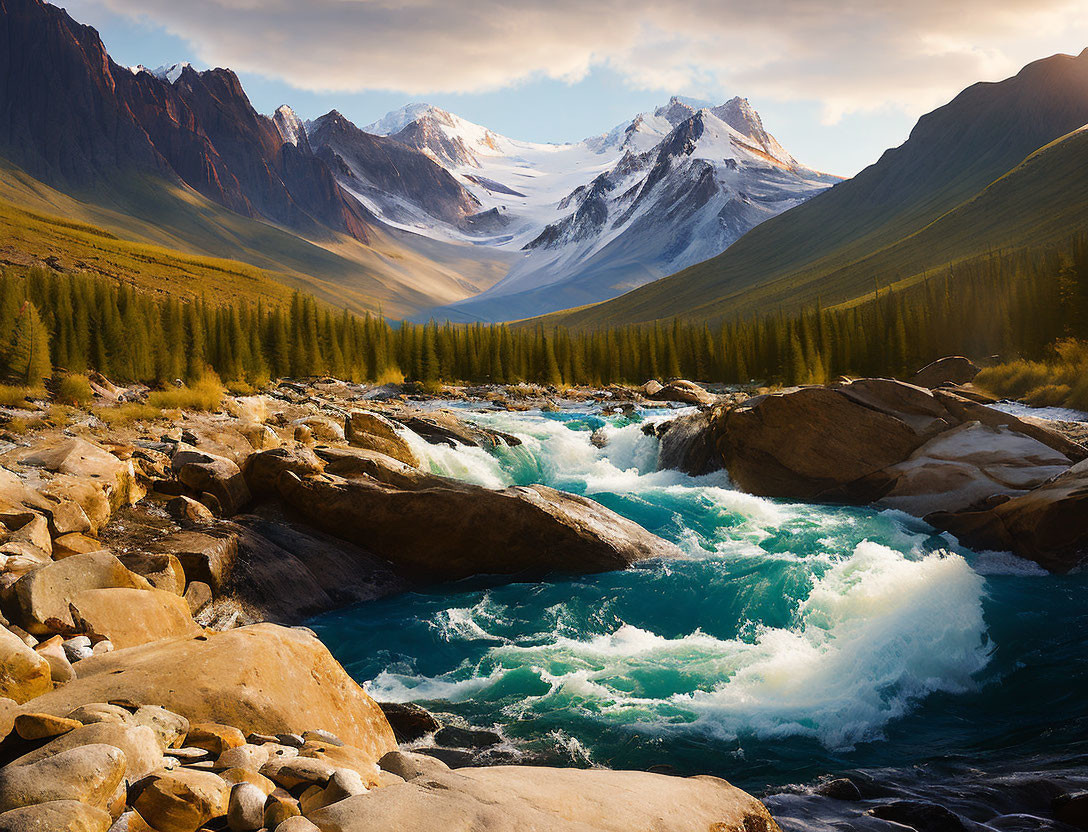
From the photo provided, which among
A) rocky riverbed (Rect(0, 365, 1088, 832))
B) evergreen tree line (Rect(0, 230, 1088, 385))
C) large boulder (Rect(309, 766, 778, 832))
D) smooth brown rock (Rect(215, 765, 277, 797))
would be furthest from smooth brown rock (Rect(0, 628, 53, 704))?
evergreen tree line (Rect(0, 230, 1088, 385))

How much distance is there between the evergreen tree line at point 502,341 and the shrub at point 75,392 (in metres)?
2.29

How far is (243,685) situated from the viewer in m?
8.45

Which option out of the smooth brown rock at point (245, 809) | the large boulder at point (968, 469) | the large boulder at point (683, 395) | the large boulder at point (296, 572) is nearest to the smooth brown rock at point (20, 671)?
the smooth brown rock at point (245, 809)

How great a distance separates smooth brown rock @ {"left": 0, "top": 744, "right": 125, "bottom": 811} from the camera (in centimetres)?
521

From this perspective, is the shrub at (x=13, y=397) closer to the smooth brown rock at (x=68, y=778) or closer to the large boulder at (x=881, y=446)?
the smooth brown rock at (x=68, y=778)

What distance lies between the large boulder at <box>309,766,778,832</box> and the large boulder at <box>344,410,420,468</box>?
20.3 metres

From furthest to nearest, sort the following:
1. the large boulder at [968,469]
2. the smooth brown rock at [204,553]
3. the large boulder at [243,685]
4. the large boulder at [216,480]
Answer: the large boulder at [968,469]
the large boulder at [216,480]
the smooth brown rock at [204,553]
the large boulder at [243,685]

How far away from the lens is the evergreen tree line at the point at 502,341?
139 feet

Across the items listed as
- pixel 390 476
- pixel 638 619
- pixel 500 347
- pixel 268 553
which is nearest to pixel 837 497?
pixel 638 619

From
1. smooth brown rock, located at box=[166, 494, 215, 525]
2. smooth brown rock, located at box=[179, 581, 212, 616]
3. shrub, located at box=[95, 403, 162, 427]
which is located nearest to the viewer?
smooth brown rock, located at box=[179, 581, 212, 616]

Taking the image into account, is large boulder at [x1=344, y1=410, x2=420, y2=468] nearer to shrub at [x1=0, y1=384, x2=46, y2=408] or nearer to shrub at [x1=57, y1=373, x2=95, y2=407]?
shrub at [x1=57, y1=373, x2=95, y2=407]

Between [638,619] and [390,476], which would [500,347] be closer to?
[390,476]

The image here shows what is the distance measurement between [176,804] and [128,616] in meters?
6.57

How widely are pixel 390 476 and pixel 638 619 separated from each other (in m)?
8.89
